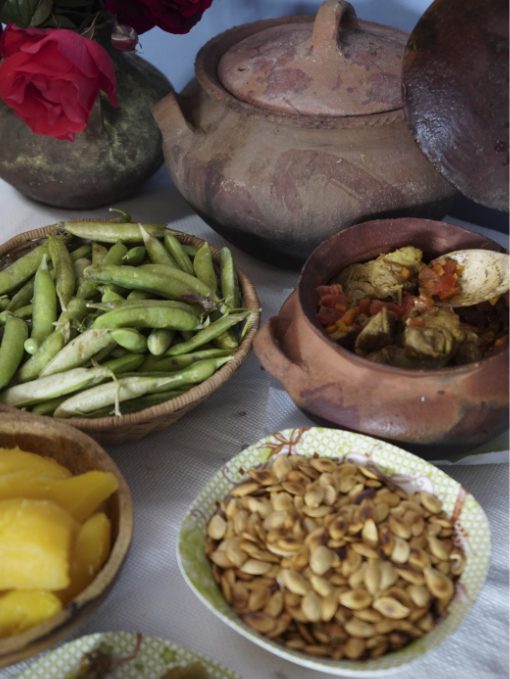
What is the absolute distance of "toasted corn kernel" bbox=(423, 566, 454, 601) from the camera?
700 millimetres

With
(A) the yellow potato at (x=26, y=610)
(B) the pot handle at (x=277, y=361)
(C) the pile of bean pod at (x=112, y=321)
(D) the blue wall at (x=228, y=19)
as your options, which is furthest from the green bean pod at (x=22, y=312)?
(D) the blue wall at (x=228, y=19)

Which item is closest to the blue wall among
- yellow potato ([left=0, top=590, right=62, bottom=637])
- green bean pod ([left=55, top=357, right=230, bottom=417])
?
green bean pod ([left=55, top=357, right=230, bottom=417])

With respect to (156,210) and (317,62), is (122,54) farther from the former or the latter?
(317,62)

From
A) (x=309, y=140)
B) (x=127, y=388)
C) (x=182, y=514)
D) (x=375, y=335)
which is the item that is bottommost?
(x=182, y=514)

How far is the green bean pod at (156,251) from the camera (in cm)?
110

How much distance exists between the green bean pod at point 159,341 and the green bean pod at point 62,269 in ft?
0.44

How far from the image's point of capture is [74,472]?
81 cm

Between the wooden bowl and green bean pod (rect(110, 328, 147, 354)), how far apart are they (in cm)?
A: 16

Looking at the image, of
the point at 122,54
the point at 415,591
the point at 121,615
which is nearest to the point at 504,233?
the point at 122,54

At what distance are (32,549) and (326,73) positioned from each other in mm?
737

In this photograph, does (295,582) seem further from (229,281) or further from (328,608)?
(229,281)

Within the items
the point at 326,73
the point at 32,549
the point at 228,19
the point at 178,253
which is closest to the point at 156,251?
the point at 178,253

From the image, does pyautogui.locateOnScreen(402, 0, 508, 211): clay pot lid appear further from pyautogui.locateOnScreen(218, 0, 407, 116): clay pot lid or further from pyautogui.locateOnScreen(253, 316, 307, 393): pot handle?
pyautogui.locateOnScreen(253, 316, 307, 393): pot handle

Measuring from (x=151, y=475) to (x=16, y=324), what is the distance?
0.27 metres
